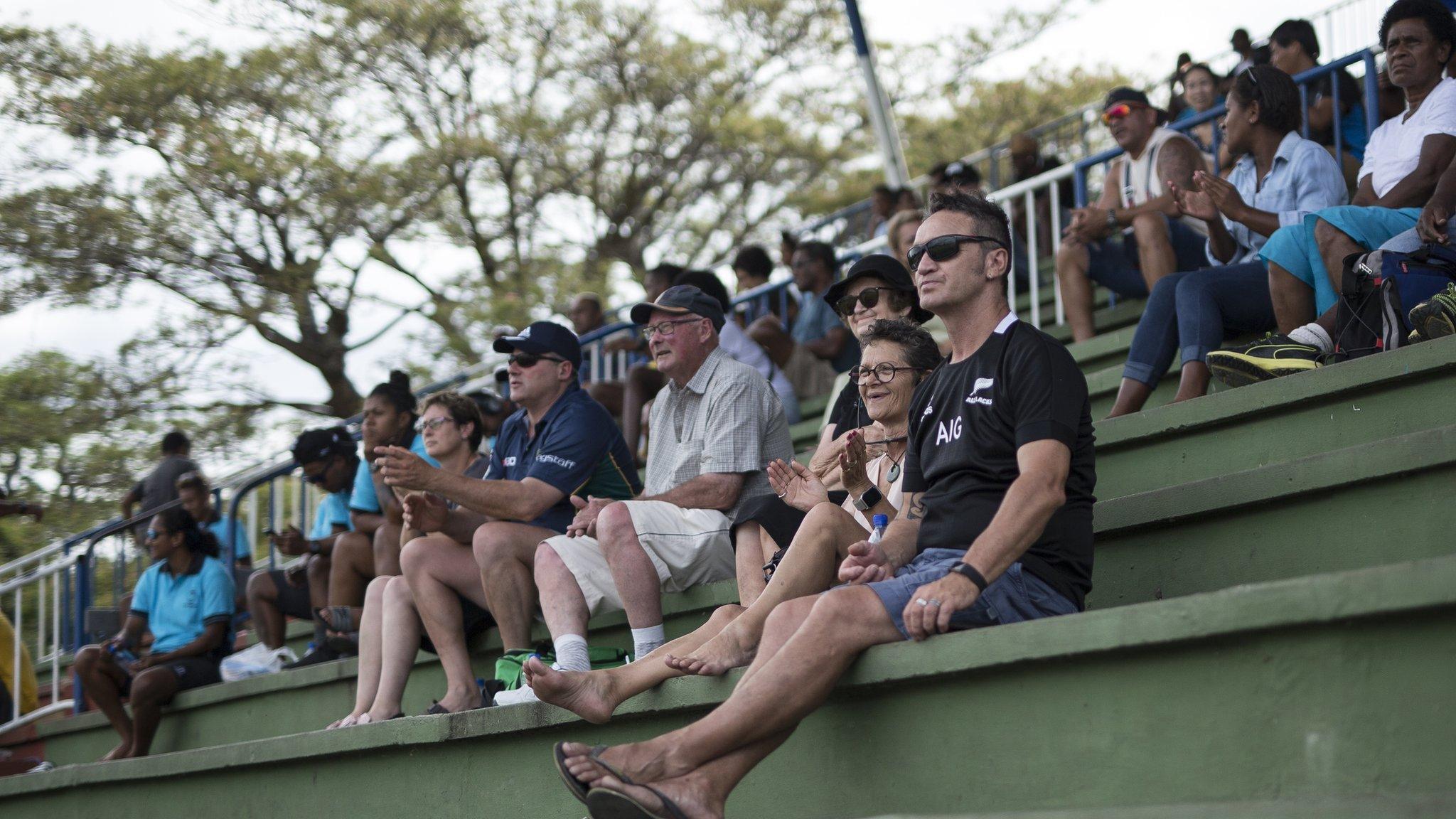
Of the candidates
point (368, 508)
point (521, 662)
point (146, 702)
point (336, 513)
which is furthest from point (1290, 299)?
point (146, 702)

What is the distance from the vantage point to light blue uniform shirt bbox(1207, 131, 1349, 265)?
5.35m

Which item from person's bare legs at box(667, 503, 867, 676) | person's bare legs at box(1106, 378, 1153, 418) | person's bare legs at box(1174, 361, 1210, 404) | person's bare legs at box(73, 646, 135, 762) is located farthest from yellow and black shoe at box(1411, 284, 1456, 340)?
person's bare legs at box(73, 646, 135, 762)

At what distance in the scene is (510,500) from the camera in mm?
5297

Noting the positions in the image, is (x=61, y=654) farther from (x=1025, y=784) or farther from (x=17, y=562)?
(x=1025, y=784)

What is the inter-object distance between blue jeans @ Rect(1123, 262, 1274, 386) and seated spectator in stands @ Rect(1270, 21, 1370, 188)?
5.42 feet

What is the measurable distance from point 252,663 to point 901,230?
3799 millimetres

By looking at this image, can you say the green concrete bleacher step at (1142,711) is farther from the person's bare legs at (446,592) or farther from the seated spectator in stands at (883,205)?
the seated spectator in stands at (883,205)

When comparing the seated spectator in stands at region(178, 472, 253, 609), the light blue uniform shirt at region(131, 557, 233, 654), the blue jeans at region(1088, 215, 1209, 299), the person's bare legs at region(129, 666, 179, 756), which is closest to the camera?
the blue jeans at region(1088, 215, 1209, 299)

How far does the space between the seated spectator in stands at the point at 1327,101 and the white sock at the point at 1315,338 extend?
2.10m

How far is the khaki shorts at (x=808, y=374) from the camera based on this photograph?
8.46 meters

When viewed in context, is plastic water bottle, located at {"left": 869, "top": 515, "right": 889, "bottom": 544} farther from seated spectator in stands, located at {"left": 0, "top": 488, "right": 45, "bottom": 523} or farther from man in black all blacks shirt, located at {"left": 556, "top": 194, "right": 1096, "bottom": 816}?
seated spectator in stands, located at {"left": 0, "top": 488, "right": 45, "bottom": 523}

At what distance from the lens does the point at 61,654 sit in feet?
32.9

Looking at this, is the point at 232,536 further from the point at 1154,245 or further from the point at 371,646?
the point at 1154,245

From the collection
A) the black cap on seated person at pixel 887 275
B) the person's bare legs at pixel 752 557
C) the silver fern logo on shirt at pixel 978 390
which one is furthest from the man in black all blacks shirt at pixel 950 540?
the black cap on seated person at pixel 887 275
